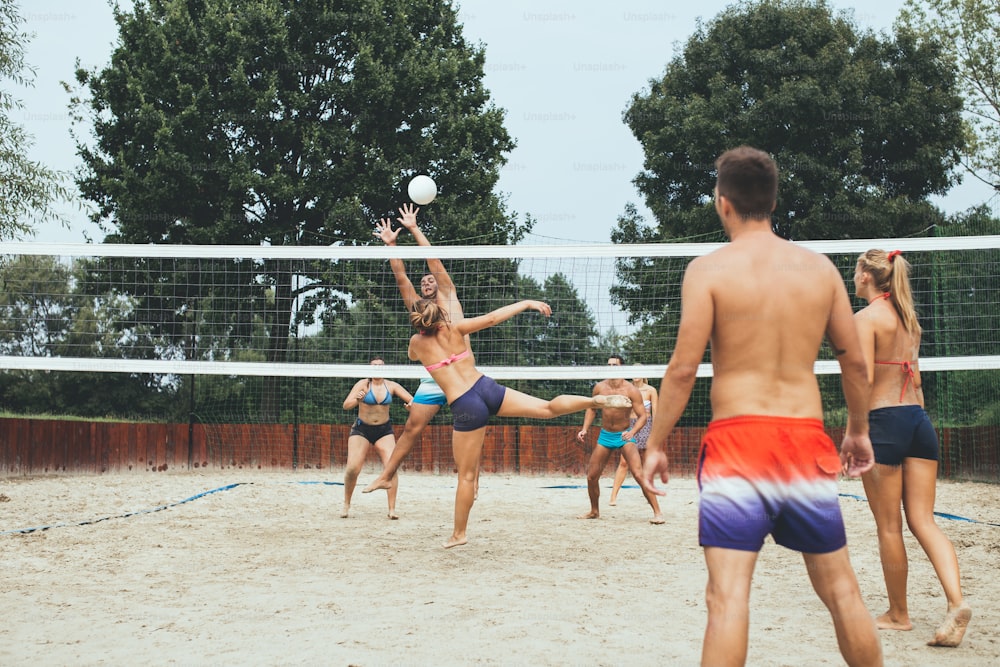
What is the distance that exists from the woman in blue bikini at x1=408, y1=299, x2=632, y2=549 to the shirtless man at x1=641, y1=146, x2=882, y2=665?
136 inches

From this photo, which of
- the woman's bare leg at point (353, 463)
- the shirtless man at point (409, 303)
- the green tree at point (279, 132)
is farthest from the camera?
the green tree at point (279, 132)

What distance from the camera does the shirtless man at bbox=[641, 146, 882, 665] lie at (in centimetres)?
250

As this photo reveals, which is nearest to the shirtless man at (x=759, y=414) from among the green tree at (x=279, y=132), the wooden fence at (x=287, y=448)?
the wooden fence at (x=287, y=448)

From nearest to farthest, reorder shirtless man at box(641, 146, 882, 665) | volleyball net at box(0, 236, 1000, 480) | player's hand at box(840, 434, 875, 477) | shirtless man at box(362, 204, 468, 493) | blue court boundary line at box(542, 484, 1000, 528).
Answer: shirtless man at box(641, 146, 882, 665) < player's hand at box(840, 434, 875, 477) < shirtless man at box(362, 204, 468, 493) < blue court boundary line at box(542, 484, 1000, 528) < volleyball net at box(0, 236, 1000, 480)

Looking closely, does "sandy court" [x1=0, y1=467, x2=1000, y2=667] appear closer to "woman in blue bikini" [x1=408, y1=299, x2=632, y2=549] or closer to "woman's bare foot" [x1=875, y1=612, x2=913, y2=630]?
"woman's bare foot" [x1=875, y1=612, x2=913, y2=630]

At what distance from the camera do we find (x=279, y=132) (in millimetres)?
17172

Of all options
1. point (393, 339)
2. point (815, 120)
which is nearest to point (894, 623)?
point (393, 339)

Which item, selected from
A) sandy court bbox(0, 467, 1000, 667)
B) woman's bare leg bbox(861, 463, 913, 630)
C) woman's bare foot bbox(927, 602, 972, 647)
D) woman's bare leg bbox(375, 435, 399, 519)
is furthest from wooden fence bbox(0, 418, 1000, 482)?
woman's bare foot bbox(927, 602, 972, 647)

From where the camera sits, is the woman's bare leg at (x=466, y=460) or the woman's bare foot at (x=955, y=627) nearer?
the woman's bare foot at (x=955, y=627)

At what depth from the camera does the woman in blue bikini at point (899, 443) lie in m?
4.01

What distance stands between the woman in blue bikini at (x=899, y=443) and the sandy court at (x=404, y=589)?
328 millimetres

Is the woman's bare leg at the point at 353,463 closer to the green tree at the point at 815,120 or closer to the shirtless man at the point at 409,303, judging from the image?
the shirtless man at the point at 409,303

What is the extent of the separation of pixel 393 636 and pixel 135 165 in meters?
15.2

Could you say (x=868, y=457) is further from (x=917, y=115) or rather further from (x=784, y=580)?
(x=917, y=115)
